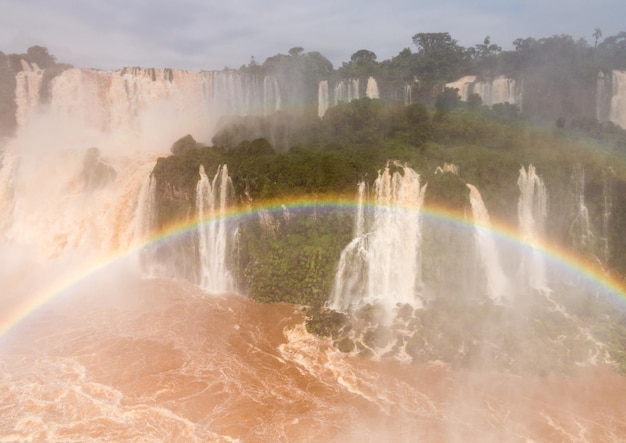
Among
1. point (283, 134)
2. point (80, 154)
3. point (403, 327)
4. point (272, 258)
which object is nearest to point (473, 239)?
point (403, 327)

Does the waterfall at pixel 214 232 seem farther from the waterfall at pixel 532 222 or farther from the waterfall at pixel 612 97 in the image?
the waterfall at pixel 612 97

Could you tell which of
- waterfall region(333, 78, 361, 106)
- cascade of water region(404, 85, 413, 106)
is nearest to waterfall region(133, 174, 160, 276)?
waterfall region(333, 78, 361, 106)

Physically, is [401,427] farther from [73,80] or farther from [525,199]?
[73,80]

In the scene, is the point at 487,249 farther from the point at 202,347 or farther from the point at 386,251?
the point at 202,347

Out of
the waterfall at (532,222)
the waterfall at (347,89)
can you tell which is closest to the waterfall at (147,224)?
the waterfall at (532,222)

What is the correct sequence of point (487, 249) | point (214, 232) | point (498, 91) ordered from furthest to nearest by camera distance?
1. point (498, 91)
2. point (214, 232)
3. point (487, 249)

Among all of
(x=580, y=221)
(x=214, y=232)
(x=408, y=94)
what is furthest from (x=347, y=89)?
(x=580, y=221)

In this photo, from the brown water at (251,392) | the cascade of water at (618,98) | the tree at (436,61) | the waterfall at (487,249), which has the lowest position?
the brown water at (251,392)
